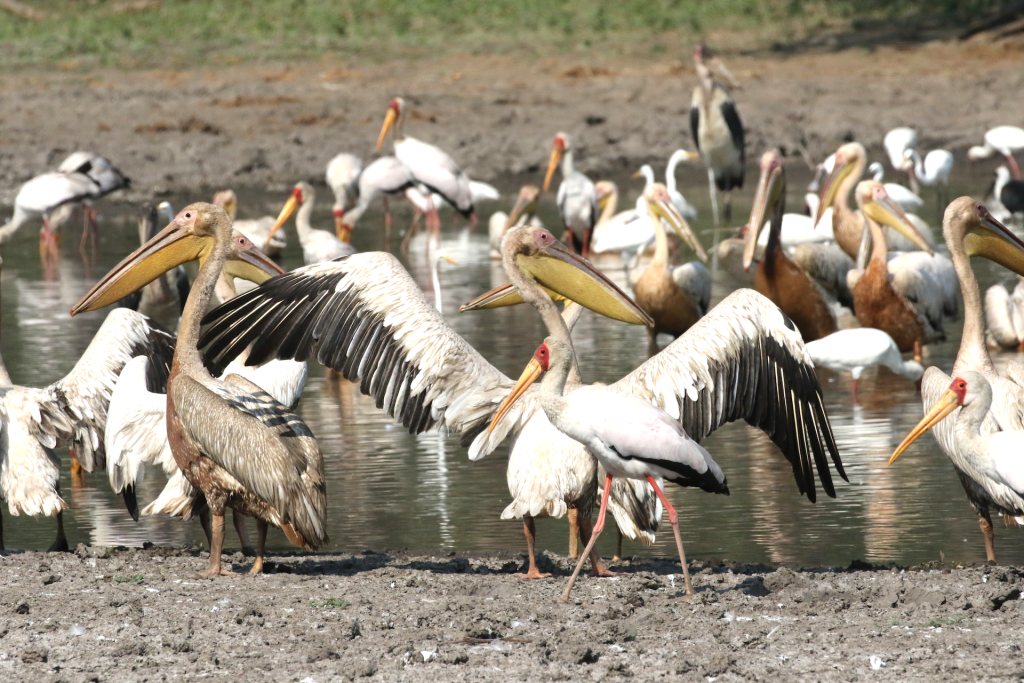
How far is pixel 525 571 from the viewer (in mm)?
5027

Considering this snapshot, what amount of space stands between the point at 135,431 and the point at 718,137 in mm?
10444

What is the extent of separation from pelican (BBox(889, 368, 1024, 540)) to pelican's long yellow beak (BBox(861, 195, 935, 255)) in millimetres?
4738

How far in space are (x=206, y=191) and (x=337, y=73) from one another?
5.03 meters

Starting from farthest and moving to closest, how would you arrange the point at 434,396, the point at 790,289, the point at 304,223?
the point at 304,223, the point at 790,289, the point at 434,396

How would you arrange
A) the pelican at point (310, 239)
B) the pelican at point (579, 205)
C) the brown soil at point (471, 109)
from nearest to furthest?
the pelican at point (310, 239) → the pelican at point (579, 205) → the brown soil at point (471, 109)

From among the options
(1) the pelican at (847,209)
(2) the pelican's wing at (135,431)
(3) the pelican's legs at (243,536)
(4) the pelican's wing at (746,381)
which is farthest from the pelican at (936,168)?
(2) the pelican's wing at (135,431)

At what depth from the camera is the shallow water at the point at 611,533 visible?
5.46m

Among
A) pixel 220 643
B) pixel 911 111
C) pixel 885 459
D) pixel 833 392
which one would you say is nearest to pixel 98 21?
pixel 911 111

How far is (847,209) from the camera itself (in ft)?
35.3

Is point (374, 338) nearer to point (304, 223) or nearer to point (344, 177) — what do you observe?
point (304, 223)

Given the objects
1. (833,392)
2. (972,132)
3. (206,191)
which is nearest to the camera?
(833,392)

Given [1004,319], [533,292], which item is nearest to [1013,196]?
[1004,319]

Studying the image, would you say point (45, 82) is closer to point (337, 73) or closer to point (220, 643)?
point (337, 73)

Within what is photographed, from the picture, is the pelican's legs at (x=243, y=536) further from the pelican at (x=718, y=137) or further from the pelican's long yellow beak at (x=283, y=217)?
the pelican at (x=718, y=137)
